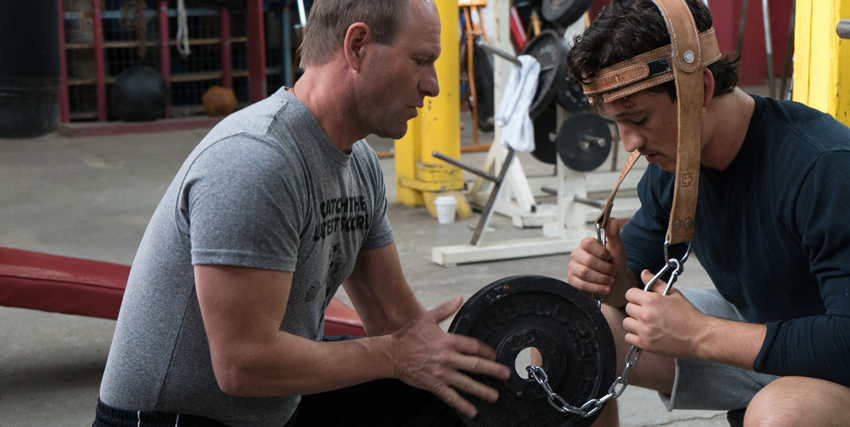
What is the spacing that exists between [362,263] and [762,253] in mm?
776

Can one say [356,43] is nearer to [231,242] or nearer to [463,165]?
[231,242]

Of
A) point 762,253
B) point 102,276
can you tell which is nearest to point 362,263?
point 762,253

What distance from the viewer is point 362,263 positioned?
5.41 feet

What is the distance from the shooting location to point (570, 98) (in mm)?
4105

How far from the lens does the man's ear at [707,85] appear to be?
1386mm

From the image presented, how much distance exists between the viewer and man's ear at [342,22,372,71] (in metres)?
1.32

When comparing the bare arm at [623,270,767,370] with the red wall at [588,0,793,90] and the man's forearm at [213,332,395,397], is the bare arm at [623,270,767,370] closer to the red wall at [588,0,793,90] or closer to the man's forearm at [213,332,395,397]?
the man's forearm at [213,332,395,397]

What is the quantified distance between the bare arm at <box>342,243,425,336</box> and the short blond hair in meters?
0.44

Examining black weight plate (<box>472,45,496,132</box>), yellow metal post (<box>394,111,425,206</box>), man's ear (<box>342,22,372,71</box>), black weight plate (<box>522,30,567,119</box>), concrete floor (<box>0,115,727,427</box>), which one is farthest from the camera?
black weight plate (<box>472,45,496,132</box>)

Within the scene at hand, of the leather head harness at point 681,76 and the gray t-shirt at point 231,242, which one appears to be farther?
the leather head harness at point 681,76

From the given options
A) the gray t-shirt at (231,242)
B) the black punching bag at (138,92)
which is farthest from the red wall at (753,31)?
the gray t-shirt at (231,242)

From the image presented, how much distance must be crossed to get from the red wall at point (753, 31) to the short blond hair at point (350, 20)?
924 centimetres

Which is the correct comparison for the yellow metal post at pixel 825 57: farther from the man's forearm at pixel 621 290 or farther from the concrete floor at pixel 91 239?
the concrete floor at pixel 91 239

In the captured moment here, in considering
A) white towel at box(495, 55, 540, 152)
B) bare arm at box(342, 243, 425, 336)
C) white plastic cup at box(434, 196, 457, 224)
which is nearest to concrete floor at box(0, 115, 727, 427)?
white plastic cup at box(434, 196, 457, 224)
